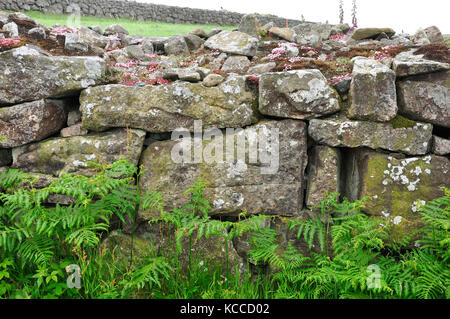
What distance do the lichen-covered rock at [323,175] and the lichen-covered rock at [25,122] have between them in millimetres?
3566

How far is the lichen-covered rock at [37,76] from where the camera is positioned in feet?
13.7

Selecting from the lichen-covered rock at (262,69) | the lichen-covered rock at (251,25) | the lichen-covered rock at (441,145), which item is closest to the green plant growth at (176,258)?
the lichen-covered rock at (441,145)

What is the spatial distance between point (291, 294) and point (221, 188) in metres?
1.49

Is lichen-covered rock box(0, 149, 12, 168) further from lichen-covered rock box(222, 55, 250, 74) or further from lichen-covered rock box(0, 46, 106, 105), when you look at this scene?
lichen-covered rock box(222, 55, 250, 74)

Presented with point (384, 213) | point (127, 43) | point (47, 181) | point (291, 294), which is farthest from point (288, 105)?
point (127, 43)

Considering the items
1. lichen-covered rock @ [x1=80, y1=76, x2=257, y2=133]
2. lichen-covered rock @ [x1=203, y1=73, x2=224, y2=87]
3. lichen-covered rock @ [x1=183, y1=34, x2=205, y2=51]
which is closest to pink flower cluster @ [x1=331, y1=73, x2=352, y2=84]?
lichen-covered rock @ [x1=80, y1=76, x2=257, y2=133]

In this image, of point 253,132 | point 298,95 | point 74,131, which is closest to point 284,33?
point 298,95

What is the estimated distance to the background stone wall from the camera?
16.3m

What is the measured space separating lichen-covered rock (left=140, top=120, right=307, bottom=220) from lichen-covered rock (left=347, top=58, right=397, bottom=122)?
0.73 metres

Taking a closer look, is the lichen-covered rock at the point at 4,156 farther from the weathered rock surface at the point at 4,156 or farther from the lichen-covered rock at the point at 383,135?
the lichen-covered rock at the point at 383,135

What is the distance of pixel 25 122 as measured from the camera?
425cm

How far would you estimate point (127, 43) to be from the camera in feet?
24.2

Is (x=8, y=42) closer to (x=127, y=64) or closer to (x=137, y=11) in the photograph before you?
(x=127, y=64)
